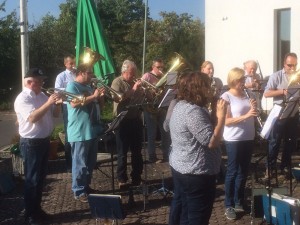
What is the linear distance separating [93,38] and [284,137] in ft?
12.8

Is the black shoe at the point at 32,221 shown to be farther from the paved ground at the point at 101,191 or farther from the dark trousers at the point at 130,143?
the dark trousers at the point at 130,143

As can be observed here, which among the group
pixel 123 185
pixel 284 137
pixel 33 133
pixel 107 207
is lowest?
pixel 123 185

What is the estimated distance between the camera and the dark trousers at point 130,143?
798cm

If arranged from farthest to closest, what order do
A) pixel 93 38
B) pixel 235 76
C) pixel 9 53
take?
pixel 9 53, pixel 93 38, pixel 235 76

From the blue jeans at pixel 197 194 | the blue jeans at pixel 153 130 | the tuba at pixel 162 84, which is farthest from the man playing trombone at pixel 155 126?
the blue jeans at pixel 197 194

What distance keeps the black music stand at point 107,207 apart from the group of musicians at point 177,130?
696mm

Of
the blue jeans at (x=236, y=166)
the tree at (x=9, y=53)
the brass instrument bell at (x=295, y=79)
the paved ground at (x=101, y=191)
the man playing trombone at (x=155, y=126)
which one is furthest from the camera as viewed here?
the tree at (x=9, y=53)

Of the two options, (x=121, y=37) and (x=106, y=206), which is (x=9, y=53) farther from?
(x=106, y=206)

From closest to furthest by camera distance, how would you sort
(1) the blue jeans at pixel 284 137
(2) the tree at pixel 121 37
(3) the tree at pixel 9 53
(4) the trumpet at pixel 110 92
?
(4) the trumpet at pixel 110 92
(1) the blue jeans at pixel 284 137
(3) the tree at pixel 9 53
(2) the tree at pixel 121 37

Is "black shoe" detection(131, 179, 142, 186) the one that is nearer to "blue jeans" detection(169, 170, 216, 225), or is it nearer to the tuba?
the tuba

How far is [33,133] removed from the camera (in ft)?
20.8

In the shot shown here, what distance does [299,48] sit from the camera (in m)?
13.5

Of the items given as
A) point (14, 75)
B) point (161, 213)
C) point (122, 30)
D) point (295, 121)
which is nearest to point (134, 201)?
point (161, 213)

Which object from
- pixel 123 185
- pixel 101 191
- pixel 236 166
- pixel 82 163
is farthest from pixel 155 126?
pixel 236 166
